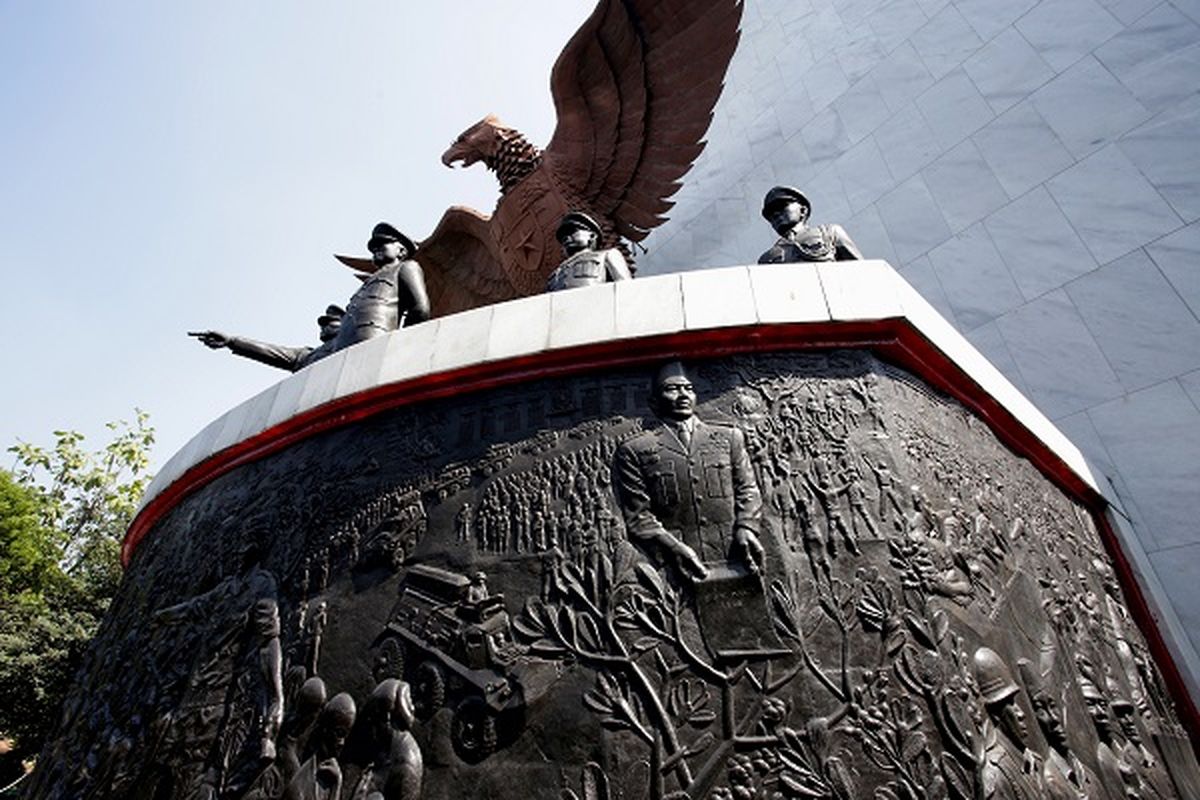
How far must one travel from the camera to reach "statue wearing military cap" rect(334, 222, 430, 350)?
14.5 feet

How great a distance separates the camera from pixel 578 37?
20.2 feet

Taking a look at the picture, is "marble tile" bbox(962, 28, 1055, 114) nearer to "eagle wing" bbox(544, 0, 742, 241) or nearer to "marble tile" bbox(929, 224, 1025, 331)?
"marble tile" bbox(929, 224, 1025, 331)

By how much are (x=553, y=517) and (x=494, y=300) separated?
656 centimetres

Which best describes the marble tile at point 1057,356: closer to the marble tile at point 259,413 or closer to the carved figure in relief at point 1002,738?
the carved figure in relief at point 1002,738

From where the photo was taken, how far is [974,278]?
6621 mm

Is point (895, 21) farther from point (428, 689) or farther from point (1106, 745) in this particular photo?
point (428, 689)

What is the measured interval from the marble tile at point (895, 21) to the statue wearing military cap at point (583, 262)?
717 cm

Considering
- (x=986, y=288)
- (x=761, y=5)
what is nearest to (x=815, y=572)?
(x=986, y=288)

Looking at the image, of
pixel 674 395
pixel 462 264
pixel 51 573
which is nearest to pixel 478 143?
pixel 462 264

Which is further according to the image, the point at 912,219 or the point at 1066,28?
the point at 912,219

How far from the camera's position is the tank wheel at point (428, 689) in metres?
2.45

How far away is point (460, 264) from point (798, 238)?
6.08m

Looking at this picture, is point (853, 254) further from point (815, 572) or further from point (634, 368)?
point (815, 572)

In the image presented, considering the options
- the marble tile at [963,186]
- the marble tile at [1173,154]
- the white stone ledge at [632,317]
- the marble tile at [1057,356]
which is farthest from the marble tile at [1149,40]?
the white stone ledge at [632,317]
